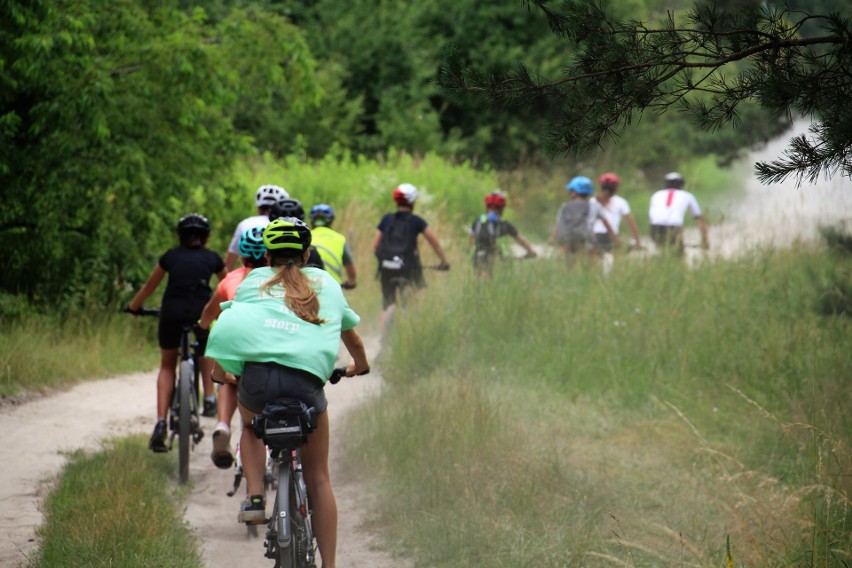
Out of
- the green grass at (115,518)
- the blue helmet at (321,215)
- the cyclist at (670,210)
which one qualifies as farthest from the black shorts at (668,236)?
the green grass at (115,518)

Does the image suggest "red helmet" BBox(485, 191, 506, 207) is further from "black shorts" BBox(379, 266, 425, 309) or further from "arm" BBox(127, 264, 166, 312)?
"arm" BBox(127, 264, 166, 312)

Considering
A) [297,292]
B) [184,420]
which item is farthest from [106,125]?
[297,292]

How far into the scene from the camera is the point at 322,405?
571cm

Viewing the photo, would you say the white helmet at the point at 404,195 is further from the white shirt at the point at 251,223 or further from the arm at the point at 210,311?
the arm at the point at 210,311

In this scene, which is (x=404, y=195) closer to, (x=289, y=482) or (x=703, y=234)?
(x=703, y=234)

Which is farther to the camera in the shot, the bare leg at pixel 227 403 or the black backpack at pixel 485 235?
the black backpack at pixel 485 235

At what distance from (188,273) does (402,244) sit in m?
4.18

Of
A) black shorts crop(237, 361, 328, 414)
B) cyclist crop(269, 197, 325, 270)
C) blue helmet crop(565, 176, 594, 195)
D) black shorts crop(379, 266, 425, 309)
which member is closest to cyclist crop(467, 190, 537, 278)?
blue helmet crop(565, 176, 594, 195)

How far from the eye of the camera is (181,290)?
28.9ft

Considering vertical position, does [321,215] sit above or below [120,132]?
below

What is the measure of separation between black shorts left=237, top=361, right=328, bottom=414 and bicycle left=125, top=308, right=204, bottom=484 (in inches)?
122

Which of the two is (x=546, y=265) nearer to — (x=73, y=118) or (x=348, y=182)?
(x=73, y=118)

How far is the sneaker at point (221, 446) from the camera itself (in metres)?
7.67

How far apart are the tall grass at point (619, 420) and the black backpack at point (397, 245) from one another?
414 mm
